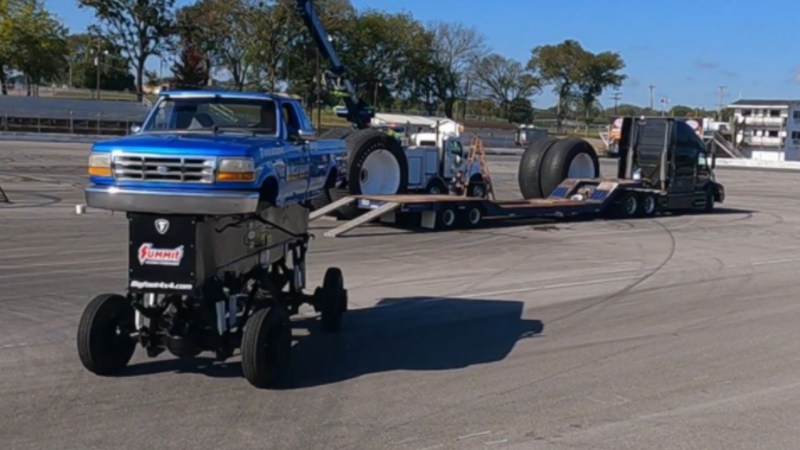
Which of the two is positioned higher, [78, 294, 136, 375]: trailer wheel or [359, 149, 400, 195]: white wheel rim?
[359, 149, 400, 195]: white wheel rim

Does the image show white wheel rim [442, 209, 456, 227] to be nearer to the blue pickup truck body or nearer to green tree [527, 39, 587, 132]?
the blue pickup truck body

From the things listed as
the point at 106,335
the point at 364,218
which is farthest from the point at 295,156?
the point at 364,218

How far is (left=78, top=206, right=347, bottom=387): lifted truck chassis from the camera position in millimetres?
8289

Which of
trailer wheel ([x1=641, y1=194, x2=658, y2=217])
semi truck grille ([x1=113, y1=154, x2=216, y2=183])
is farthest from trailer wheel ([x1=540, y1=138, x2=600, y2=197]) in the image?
semi truck grille ([x1=113, y1=154, x2=216, y2=183])

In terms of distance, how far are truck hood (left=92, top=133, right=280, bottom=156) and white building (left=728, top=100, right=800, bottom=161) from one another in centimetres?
10276

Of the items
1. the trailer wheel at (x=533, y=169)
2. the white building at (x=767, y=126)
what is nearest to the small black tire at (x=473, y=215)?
the trailer wheel at (x=533, y=169)

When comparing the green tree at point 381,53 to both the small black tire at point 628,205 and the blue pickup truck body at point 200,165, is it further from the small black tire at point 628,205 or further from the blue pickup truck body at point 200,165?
the blue pickup truck body at point 200,165

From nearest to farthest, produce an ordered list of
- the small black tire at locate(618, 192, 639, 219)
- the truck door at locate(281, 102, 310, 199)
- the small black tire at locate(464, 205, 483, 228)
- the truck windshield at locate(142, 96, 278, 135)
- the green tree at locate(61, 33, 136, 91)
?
the truck door at locate(281, 102, 310, 199), the truck windshield at locate(142, 96, 278, 135), the small black tire at locate(464, 205, 483, 228), the small black tire at locate(618, 192, 639, 219), the green tree at locate(61, 33, 136, 91)

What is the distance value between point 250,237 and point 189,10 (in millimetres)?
70786

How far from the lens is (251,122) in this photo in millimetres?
10016

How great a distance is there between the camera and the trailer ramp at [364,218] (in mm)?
20531

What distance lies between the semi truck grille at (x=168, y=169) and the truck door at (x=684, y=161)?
21.9 metres

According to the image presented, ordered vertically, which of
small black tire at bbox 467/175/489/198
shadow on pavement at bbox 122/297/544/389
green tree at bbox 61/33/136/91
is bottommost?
shadow on pavement at bbox 122/297/544/389

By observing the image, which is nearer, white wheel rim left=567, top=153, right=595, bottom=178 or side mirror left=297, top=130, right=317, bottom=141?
side mirror left=297, top=130, right=317, bottom=141
